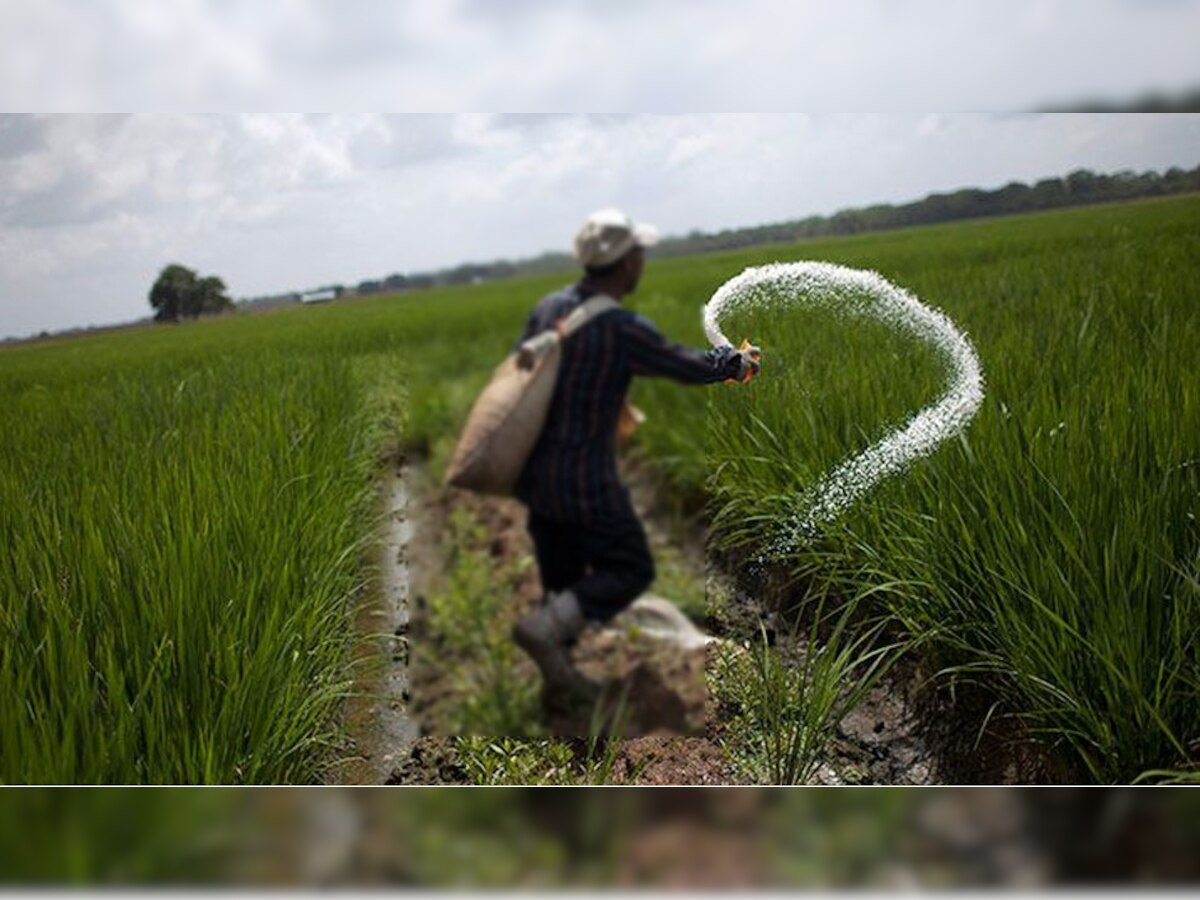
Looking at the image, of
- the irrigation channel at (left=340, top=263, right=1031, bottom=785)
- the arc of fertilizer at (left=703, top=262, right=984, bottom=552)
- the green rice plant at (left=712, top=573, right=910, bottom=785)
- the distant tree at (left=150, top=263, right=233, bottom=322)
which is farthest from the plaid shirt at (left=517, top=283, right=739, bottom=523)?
the distant tree at (left=150, top=263, right=233, bottom=322)

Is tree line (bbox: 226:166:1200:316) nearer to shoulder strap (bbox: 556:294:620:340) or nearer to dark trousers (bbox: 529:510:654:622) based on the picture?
shoulder strap (bbox: 556:294:620:340)

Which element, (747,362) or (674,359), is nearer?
(674,359)

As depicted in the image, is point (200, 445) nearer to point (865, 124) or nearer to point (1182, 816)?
point (865, 124)

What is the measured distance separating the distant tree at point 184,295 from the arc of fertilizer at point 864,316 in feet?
3.95

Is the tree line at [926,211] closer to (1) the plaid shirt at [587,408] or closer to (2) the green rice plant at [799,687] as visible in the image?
(1) the plaid shirt at [587,408]

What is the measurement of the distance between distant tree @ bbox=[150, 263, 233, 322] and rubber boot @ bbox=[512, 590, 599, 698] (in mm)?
1105

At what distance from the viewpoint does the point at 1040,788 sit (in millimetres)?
2094

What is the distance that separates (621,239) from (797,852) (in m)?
1.47

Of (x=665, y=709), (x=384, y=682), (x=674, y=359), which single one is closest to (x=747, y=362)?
(x=674, y=359)

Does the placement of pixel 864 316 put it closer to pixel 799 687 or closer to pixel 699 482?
pixel 699 482

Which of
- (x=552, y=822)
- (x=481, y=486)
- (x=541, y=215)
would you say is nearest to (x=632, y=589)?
(x=481, y=486)

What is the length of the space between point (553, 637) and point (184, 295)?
125 centimetres

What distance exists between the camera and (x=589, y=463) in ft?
6.55

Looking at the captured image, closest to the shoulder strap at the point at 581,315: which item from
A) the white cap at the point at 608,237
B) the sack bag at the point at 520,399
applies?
the sack bag at the point at 520,399
